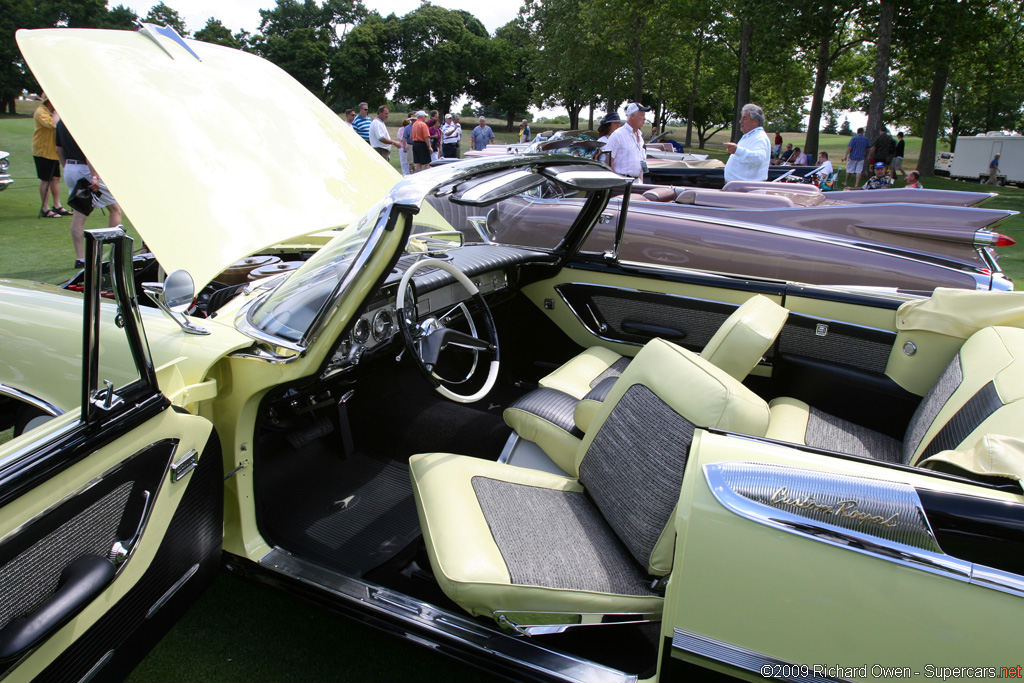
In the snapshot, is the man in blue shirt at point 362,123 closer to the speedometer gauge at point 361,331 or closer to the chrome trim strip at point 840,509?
the speedometer gauge at point 361,331

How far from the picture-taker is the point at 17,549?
1.21 metres

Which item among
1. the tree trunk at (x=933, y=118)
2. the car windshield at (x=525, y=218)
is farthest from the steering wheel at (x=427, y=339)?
the tree trunk at (x=933, y=118)

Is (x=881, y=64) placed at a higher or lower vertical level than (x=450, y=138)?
higher

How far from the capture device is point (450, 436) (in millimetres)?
3117

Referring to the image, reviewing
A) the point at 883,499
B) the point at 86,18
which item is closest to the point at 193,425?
the point at 883,499

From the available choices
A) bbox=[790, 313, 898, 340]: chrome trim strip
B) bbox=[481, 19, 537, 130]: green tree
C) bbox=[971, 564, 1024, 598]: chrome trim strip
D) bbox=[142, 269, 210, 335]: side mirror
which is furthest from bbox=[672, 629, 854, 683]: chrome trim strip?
bbox=[481, 19, 537, 130]: green tree

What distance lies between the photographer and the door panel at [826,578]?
1.17 m

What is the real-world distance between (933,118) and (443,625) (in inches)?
912

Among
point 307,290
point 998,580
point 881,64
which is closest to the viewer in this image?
point 998,580

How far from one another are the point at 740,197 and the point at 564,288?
2.48m

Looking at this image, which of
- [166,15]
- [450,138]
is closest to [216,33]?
[166,15]

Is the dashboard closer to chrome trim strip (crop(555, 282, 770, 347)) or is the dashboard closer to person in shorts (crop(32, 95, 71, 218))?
chrome trim strip (crop(555, 282, 770, 347))

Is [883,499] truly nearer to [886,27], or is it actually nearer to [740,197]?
[740,197]

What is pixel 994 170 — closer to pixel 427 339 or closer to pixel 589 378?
pixel 589 378
